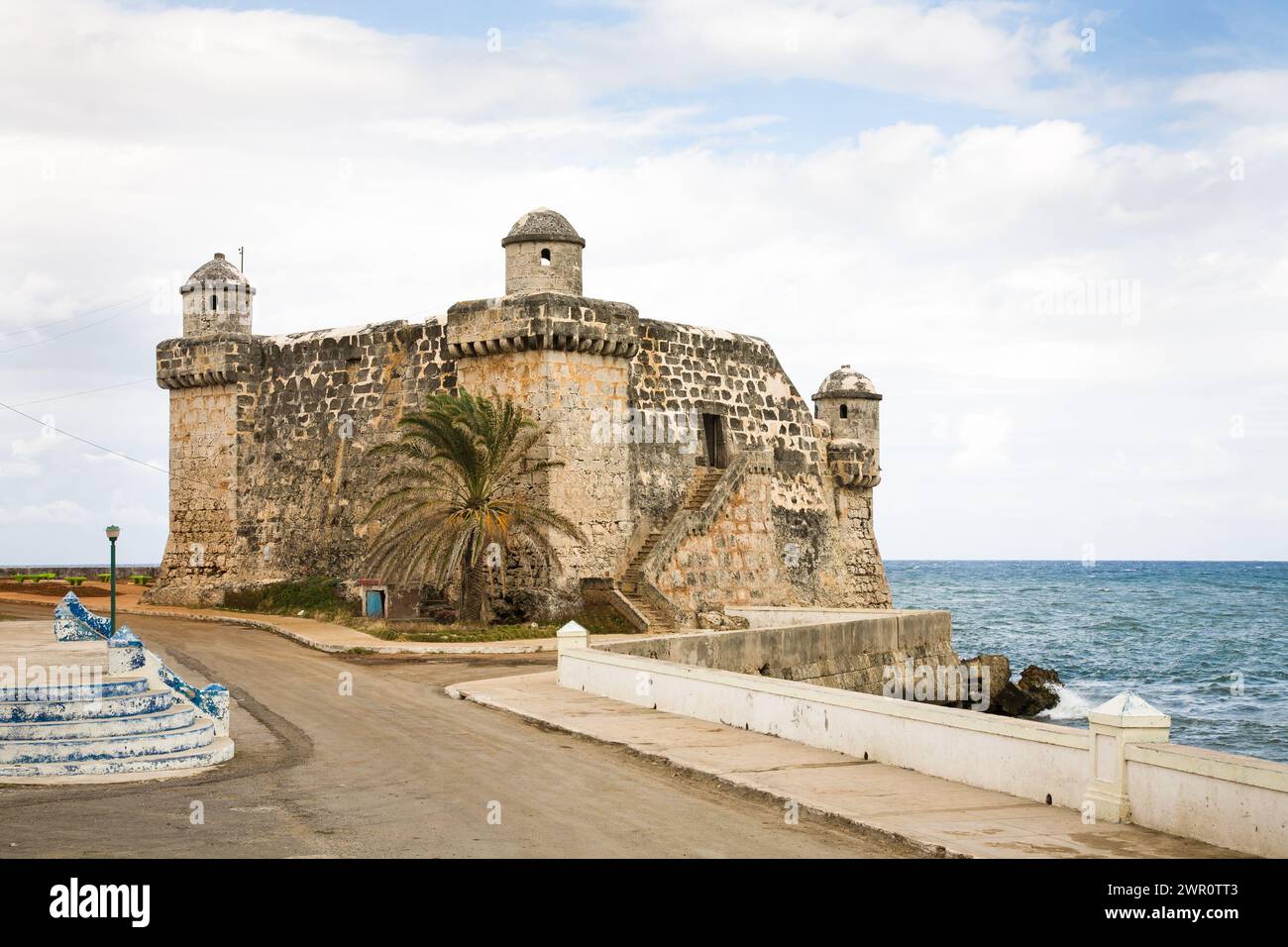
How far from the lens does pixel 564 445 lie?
28.0 meters

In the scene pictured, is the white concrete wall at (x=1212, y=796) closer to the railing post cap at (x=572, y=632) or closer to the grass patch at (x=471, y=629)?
the railing post cap at (x=572, y=632)

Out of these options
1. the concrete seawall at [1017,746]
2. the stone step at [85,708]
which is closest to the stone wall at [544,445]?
the concrete seawall at [1017,746]

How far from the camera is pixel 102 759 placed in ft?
39.0

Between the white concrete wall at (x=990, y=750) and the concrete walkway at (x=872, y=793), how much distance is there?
14 cm

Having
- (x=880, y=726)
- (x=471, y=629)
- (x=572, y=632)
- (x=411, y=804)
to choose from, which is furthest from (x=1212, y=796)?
(x=471, y=629)

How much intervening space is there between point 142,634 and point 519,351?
351 inches

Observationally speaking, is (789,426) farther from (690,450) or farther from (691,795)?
(691,795)

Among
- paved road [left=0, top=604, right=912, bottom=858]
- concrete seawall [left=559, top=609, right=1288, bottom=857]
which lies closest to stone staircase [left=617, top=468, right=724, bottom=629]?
concrete seawall [left=559, top=609, right=1288, bottom=857]

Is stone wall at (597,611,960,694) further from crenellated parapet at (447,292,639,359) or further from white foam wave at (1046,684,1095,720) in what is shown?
crenellated parapet at (447,292,639,359)

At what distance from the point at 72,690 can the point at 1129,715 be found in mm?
8595

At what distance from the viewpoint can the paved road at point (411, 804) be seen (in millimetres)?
9172

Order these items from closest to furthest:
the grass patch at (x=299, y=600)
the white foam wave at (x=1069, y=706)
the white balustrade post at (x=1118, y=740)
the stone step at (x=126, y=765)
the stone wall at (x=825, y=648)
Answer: the white balustrade post at (x=1118, y=740), the stone step at (x=126, y=765), the stone wall at (x=825, y=648), the grass patch at (x=299, y=600), the white foam wave at (x=1069, y=706)

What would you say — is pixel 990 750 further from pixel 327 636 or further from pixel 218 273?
pixel 218 273
